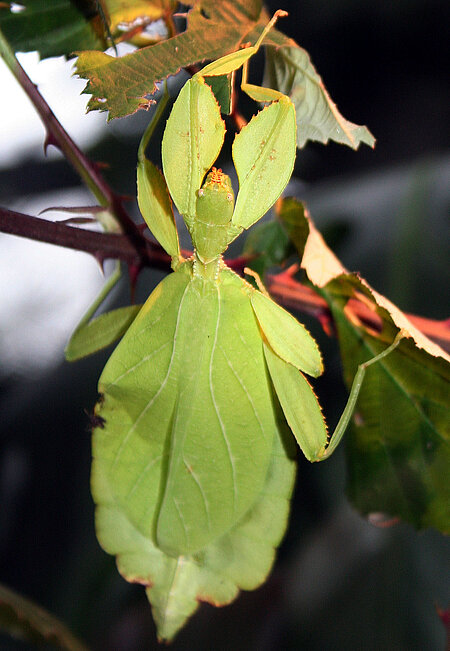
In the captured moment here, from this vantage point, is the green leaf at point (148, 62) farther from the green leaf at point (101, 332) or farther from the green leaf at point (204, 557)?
the green leaf at point (204, 557)

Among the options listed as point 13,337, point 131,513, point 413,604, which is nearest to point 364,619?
point 413,604

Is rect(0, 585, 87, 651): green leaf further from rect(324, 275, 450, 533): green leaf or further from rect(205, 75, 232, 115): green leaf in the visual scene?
rect(205, 75, 232, 115): green leaf

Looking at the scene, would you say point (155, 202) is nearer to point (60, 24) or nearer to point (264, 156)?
point (264, 156)

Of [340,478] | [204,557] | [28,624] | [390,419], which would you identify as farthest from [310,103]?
[340,478]

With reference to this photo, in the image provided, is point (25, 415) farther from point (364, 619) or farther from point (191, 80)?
point (191, 80)

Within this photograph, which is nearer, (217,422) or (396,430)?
(217,422)

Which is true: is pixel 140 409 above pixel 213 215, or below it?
below

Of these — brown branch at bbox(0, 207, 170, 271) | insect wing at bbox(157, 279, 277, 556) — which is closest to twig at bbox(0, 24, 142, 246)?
brown branch at bbox(0, 207, 170, 271)
